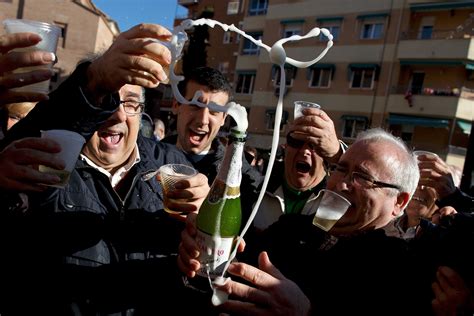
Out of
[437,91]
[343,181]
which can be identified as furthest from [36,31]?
[437,91]

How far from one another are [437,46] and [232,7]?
57.8ft

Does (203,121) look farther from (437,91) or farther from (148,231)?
(437,91)

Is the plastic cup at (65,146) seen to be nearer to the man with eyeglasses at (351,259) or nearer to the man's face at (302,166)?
the man with eyeglasses at (351,259)

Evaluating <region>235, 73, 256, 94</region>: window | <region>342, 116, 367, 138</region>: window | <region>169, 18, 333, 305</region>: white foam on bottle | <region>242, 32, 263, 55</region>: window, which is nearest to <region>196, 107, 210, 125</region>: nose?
<region>169, 18, 333, 305</region>: white foam on bottle

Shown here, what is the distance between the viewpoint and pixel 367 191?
2164 mm

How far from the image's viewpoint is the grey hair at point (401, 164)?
7.36 ft

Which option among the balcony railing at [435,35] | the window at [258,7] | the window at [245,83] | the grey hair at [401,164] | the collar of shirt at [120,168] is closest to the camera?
the collar of shirt at [120,168]

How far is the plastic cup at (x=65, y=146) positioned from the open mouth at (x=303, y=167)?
1605 mm

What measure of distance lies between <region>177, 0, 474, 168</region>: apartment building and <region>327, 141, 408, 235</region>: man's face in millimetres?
18155

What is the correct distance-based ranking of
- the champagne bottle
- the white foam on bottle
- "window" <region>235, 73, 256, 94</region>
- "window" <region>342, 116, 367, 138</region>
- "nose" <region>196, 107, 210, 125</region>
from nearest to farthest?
the white foam on bottle < the champagne bottle < "nose" <region>196, 107, 210, 125</region> < "window" <region>342, 116, 367, 138</region> < "window" <region>235, 73, 256, 94</region>

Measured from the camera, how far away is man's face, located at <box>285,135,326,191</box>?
2.89 m

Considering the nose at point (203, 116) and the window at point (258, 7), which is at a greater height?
the window at point (258, 7)

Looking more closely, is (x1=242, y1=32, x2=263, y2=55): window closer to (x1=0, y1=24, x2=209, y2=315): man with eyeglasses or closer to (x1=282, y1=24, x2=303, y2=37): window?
(x1=282, y1=24, x2=303, y2=37): window

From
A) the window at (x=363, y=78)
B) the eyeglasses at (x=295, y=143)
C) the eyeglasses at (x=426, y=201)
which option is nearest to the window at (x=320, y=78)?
the window at (x=363, y=78)
